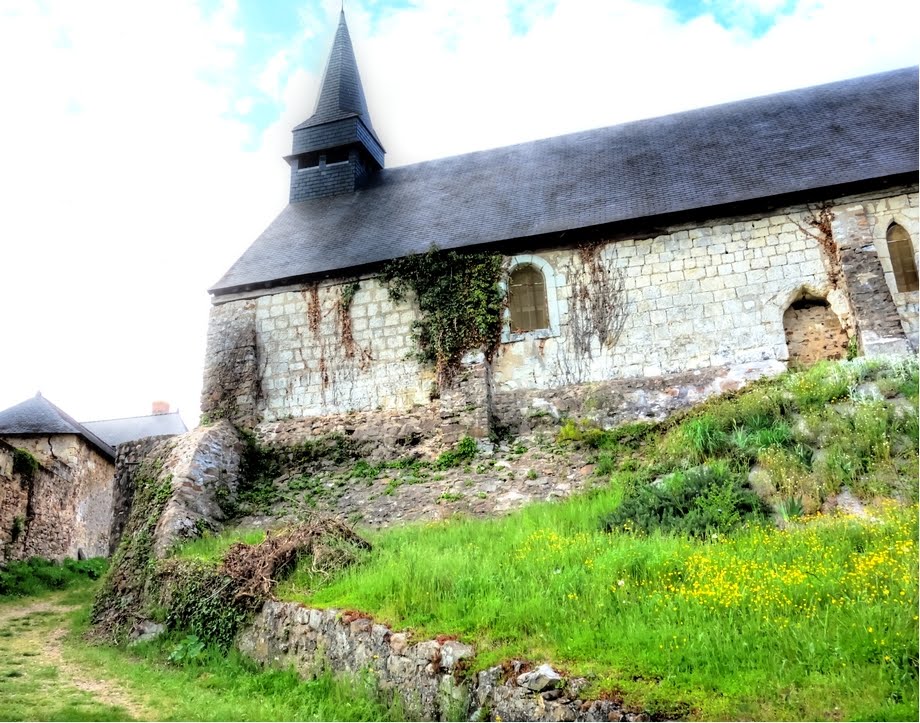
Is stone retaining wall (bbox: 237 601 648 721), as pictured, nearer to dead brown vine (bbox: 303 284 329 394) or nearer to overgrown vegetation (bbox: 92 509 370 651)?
overgrown vegetation (bbox: 92 509 370 651)

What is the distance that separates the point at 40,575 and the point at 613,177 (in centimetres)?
1385

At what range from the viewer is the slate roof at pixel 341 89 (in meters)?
19.5

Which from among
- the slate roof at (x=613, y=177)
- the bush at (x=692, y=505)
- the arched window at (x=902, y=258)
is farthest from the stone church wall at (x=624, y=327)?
the bush at (x=692, y=505)

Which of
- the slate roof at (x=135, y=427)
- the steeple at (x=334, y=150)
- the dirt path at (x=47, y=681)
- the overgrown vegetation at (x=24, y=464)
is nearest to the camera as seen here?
the dirt path at (x=47, y=681)

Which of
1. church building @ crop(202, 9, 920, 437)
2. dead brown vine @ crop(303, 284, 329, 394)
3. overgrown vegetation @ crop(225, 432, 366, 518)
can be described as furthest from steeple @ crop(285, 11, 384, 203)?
overgrown vegetation @ crop(225, 432, 366, 518)

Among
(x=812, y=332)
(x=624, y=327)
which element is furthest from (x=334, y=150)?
(x=812, y=332)

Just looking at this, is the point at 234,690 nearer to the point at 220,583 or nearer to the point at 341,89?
the point at 220,583

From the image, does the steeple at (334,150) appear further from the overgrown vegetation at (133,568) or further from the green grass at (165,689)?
the green grass at (165,689)

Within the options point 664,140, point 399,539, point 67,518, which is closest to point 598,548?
point 399,539

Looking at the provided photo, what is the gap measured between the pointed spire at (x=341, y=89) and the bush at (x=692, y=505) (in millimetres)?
14025

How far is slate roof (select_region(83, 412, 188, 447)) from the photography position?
25.8 meters

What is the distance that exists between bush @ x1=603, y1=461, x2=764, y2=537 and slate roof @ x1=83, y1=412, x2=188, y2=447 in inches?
818

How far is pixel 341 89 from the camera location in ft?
66.6

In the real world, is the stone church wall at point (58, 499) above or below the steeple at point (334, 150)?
below
